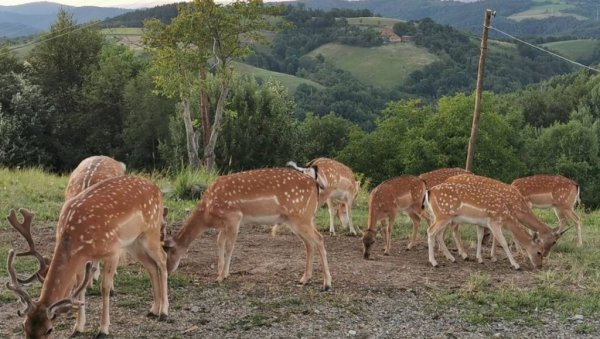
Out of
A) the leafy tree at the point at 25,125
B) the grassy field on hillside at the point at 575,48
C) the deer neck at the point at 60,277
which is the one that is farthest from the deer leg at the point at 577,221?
the grassy field on hillside at the point at 575,48

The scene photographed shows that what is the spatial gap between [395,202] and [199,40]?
14.0 meters

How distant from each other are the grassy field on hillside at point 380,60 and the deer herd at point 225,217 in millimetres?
104756

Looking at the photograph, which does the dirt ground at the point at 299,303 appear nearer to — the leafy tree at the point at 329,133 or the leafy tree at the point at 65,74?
the leafy tree at the point at 65,74

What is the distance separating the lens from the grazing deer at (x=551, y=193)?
42.7ft

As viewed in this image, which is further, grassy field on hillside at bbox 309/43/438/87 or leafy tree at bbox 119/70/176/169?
grassy field on hillside at bbox 309/43/438/87

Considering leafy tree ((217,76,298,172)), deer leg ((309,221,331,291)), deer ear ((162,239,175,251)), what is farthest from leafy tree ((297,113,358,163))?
deer ear ((162,239,175,251))

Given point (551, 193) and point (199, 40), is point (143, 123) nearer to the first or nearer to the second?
point (199, 40)

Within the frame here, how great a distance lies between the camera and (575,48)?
146 metres

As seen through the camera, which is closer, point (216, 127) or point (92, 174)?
point (92, 174)

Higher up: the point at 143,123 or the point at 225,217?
the point at 225,217

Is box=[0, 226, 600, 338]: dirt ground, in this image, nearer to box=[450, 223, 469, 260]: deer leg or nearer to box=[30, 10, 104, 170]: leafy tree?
box=[450, 223, 469, 260]: deer leg

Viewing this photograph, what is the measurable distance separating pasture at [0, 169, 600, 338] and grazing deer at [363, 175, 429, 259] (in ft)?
1.45

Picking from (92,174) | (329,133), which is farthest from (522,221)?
(329,133)

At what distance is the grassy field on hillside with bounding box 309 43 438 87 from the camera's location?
11931 centimetres
